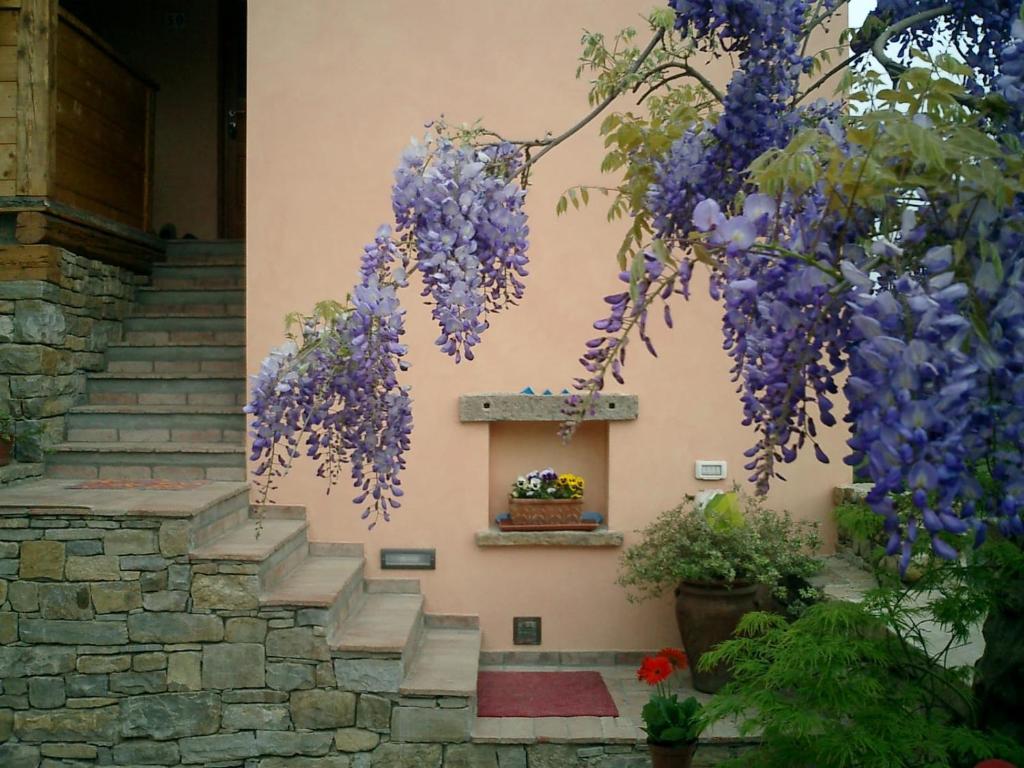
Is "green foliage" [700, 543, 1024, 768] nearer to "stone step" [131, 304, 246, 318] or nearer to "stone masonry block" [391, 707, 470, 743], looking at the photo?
"stone masonry block" [391, 707, 470, 743]

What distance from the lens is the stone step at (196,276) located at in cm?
577

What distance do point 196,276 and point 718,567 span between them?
11.5 feet

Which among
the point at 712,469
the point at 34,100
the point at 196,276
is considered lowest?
the point at 712,469

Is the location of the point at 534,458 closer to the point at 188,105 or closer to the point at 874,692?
the point at 874,692

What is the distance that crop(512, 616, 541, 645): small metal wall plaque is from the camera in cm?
478

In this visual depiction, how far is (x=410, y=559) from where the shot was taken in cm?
477

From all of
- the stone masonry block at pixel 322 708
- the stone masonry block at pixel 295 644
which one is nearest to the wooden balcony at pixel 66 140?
the stone masonry block at pixel 295 644

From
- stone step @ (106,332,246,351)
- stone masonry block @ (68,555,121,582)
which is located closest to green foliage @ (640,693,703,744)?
stone masonry block @ (68,555,121,582)

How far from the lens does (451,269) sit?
1.27 meters

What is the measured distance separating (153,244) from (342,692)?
10.3ft

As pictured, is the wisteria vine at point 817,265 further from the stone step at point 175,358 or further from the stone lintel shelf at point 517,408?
the stone step at point 175,358

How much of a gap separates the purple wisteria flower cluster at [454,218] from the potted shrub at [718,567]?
9.74 ft

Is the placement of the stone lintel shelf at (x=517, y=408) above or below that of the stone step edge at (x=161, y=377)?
below

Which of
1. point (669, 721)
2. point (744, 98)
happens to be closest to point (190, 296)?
point (669, 721)
